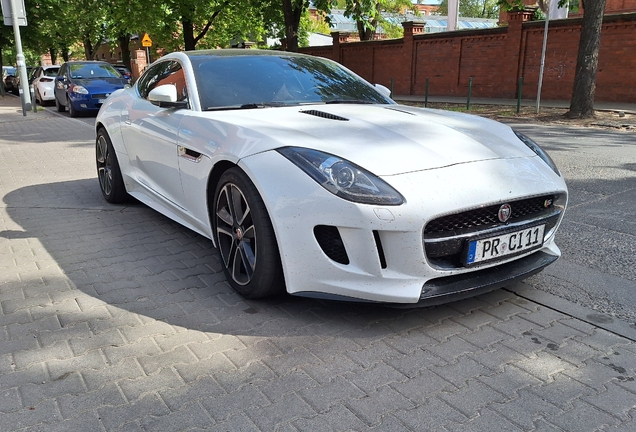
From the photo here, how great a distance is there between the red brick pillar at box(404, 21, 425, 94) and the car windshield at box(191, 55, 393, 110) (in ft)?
69.0

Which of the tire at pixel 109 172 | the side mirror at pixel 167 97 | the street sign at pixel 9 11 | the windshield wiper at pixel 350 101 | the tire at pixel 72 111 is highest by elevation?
the street sign at pixel 9 11

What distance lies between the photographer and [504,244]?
2.96 meters

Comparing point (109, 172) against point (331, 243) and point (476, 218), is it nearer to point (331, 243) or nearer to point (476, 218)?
point (331, 243)

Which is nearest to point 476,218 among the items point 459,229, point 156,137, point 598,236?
point 459,229

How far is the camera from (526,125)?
41.9ft

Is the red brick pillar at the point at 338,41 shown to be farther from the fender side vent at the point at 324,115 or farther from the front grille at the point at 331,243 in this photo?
the front grille at the point at 331,243

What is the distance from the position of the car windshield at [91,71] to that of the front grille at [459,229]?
629 inches

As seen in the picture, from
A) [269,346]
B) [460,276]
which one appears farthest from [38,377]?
[460,276]

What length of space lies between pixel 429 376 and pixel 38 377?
1823 mm

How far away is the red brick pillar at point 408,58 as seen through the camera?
80.0 ft

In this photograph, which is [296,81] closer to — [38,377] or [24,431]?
[38,377]

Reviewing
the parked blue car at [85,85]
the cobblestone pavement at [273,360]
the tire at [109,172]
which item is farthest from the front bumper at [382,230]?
the parked blue car at [85,85]

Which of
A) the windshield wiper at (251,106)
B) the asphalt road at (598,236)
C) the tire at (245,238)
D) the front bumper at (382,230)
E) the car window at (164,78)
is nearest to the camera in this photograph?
the front bumper at (382,230)

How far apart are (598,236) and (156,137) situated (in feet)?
11.9
